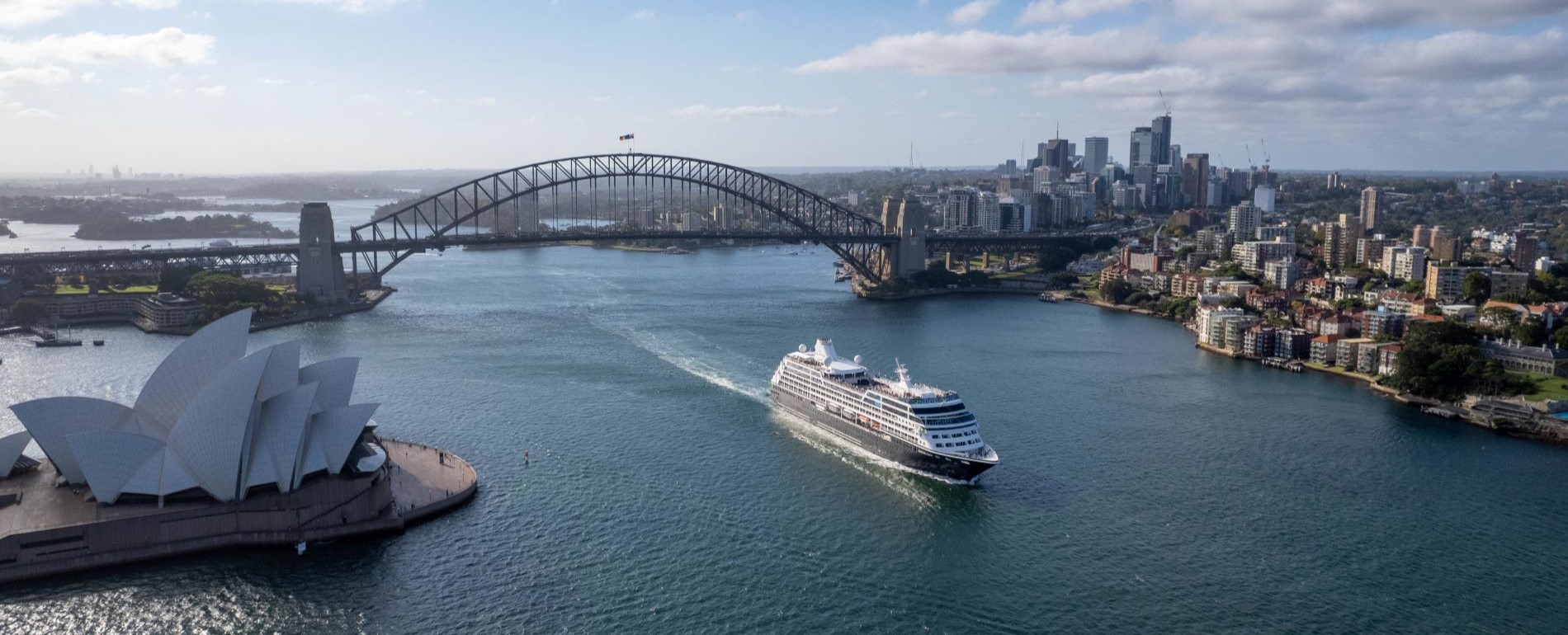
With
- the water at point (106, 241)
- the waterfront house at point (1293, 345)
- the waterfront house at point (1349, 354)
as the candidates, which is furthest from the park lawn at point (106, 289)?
the waterfront house at point (1349, 354)

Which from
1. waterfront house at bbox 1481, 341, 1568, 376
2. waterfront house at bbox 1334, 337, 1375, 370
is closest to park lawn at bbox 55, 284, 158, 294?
waterfront house at bbox 1334, 337, 1375, 370

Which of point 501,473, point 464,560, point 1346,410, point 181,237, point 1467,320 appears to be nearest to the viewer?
point 464,560

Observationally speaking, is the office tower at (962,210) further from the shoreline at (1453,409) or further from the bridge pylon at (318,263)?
the bridge pylon at (318,263)

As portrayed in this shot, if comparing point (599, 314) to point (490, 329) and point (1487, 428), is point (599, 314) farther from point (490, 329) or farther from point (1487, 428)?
point (1487, 428)

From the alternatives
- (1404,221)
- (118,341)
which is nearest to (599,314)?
(118,341)

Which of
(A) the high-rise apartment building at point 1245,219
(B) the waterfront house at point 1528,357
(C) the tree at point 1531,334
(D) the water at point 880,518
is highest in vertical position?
(A) the high-rise apartment building at point 1245,219

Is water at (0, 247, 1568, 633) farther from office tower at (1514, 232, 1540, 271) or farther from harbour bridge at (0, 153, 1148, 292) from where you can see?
office tower at (1514, 232, 1540, 271)
